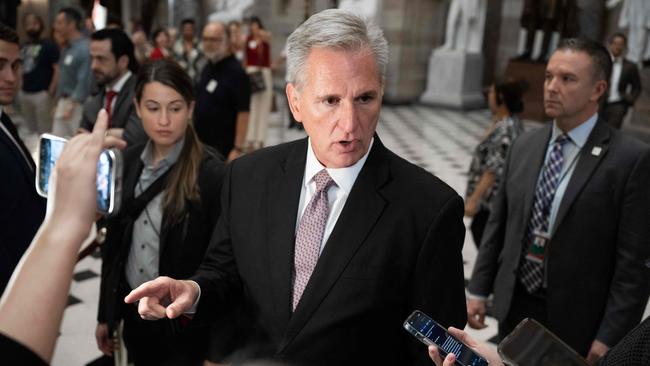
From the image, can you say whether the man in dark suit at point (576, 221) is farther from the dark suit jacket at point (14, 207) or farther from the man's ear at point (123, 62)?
the man's ear at point (123, 62)

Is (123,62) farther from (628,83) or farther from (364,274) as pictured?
(628,83)

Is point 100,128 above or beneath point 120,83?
above

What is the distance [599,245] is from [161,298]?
191 centimetres

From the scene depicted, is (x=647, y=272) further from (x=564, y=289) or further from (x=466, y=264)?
(x=466, y=264)

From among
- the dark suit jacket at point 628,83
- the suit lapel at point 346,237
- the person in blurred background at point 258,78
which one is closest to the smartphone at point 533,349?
the suit lapel at point 346,237

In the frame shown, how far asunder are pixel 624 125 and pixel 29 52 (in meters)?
11.0

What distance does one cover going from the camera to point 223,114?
5.27 metres

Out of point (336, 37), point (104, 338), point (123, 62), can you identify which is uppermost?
point (336, 37)

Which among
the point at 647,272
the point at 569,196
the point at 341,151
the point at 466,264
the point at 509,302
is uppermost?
the point at 341,151

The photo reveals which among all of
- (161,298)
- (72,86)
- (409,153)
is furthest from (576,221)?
(409,153)

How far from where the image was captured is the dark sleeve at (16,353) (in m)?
0.82

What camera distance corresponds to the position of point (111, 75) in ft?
13.7

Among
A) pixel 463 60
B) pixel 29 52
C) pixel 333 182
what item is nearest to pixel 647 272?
pixel 333 182

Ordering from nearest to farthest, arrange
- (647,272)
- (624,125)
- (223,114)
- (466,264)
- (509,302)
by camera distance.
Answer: (647,272), (509,302), (223,114), (466,264), (624,125)
